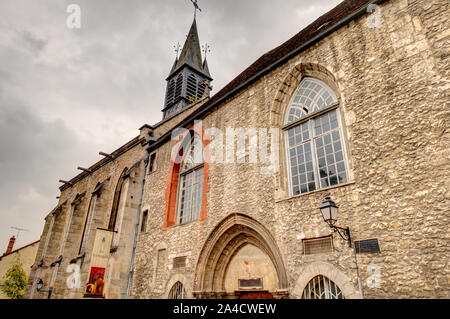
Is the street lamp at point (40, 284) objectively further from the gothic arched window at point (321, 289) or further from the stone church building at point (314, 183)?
the gothic arched window at point (321, 289)

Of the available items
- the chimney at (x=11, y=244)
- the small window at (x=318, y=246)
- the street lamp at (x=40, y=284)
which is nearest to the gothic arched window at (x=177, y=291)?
the small window at (x=318, y=246)

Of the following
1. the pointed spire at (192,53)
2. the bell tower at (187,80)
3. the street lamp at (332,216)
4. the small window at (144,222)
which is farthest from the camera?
the pointed spire at (192,53)

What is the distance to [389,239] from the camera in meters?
4.88

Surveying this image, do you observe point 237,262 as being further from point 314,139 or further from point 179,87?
point 179,87

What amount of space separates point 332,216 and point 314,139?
2.23 metres

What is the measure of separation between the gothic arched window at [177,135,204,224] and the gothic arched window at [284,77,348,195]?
12.5ft

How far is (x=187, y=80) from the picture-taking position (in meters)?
23.4

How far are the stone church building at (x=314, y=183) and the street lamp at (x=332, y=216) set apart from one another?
1.0 inches

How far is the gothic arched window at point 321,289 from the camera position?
17.7 feet

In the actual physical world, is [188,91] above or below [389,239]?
above

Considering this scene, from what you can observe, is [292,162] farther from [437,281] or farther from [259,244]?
[437,281]
